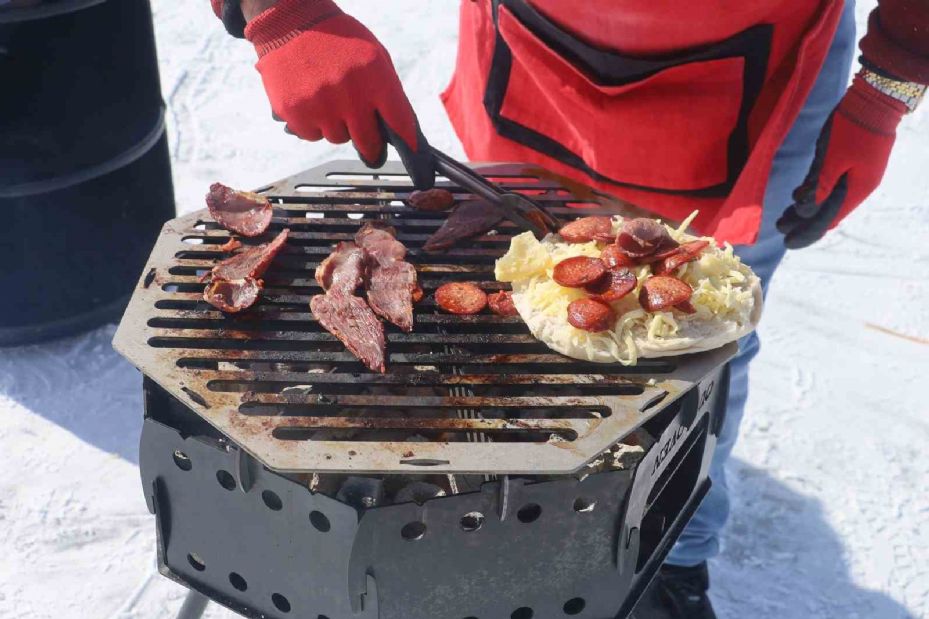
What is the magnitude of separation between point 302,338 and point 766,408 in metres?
2.48

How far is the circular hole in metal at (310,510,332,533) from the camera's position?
1604mm

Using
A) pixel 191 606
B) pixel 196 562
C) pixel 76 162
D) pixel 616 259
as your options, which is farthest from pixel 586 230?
pixel 76 162

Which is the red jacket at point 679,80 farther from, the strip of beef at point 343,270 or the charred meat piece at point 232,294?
the charred meat piece at point 232,294

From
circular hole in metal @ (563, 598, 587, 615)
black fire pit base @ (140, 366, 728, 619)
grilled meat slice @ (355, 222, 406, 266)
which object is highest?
grilled meat slice @ (355, 222, 406, 266)

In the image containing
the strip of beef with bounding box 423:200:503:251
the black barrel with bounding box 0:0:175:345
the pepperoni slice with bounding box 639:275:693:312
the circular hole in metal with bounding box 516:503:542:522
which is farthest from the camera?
the black barrel with bounding box 0:0:175:345

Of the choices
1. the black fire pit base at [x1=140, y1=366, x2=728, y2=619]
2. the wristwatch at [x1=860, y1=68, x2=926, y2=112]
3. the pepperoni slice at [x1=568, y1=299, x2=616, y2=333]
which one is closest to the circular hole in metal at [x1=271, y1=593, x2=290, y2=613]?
the black fire pit base at [x1=140, y1=366, x2=728, y2=619]

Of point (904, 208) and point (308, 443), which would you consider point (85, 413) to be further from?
point (904, 208)

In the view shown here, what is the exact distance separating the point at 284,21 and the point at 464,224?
65cm

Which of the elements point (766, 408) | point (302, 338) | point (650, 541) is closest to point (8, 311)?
point (302, 338)

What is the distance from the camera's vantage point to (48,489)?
3203 millimetres

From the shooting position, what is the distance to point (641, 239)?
1.83 metres

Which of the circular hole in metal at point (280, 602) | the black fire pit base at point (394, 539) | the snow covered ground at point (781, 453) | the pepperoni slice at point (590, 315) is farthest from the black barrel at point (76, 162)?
the pepperoni slice at point (590, 315)

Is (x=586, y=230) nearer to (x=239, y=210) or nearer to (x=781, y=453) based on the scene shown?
(x=239, y=210)

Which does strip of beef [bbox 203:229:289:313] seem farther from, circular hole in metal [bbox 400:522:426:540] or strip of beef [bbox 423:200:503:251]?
circular hole in metal [bbox 400:522:426:540]
